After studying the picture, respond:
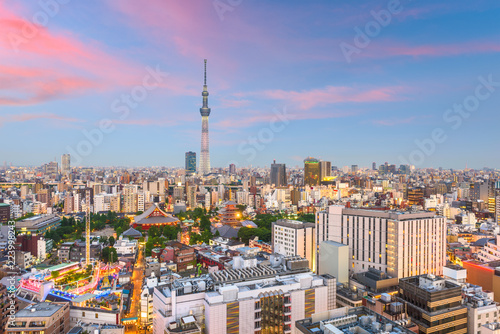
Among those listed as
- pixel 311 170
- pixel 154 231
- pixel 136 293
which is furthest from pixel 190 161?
pixel 136 293

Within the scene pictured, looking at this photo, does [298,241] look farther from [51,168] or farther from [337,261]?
[51,168]

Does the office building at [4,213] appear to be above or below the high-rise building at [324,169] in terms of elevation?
below

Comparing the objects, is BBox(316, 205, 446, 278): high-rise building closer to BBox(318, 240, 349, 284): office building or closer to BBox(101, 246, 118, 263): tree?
BBox(318, 240, 349, 284): office building

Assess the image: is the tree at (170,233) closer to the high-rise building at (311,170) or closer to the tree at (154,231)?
the tree at (154,231)

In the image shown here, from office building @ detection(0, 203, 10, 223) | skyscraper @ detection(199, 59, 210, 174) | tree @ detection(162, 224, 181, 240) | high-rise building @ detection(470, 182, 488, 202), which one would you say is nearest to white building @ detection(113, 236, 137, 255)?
tree @ detection(162, 224, 181, 240)

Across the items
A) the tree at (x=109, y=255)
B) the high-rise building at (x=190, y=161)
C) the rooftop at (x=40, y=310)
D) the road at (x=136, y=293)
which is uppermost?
the high-rise building at (x=190, y=161)

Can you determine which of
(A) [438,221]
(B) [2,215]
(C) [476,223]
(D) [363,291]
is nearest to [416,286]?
(D) [363,291]

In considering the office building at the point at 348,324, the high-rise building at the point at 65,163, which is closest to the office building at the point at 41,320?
the office building at the point at 348,324
